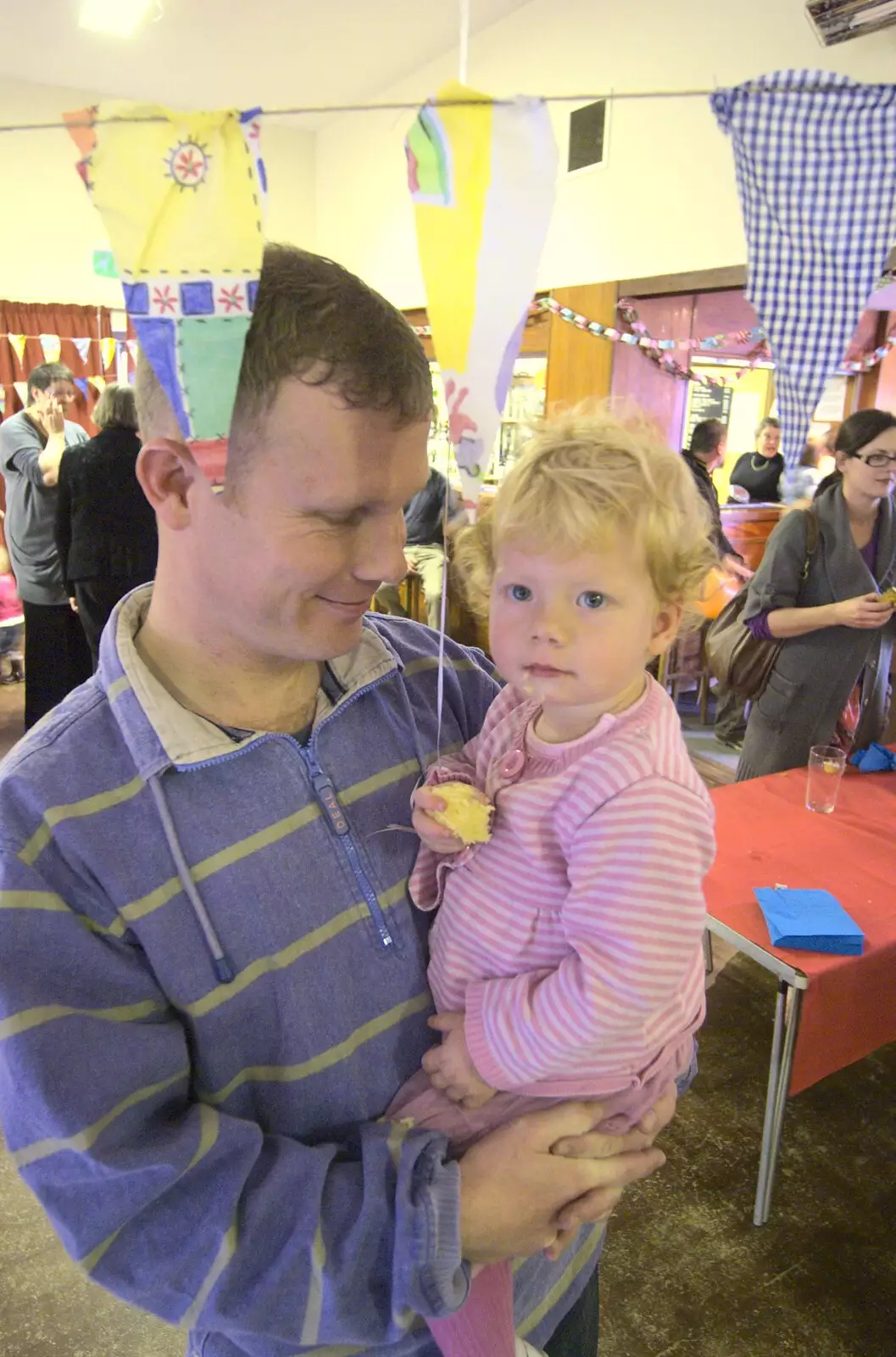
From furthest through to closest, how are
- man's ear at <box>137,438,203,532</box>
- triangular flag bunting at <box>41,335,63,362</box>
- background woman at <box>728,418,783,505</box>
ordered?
triangular flag bunting at <box>41,335,63,362</box>
background woman at <box>728,418,783,505</box>
man's ear at <box>137,438,203,532</box>

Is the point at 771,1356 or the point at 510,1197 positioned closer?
the point at 510,1197

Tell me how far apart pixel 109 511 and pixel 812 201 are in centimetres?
313

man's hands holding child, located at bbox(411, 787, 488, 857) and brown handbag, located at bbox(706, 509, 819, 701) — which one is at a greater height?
man's hands holding child, located at bbox(411, 787, 488, 857)

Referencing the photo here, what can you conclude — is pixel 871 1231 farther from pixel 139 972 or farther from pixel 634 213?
pixel 634 213

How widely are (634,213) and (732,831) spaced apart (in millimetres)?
3652

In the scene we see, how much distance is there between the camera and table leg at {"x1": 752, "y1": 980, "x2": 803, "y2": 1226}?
1891 mm

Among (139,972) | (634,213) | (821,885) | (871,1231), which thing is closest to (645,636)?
(139,972)

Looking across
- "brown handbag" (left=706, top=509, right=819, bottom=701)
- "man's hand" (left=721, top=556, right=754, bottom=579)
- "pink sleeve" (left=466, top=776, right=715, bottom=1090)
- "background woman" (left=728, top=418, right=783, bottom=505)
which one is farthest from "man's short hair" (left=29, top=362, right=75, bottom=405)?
"background woman" (left=728, top=418, right=783, bottom=505)

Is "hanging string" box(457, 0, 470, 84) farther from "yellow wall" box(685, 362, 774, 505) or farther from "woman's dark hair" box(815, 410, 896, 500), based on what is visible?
"yellow wall" box(685, 362, 774, 505)

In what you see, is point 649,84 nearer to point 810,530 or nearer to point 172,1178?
point 810,530

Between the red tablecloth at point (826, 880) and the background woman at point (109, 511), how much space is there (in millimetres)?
2426

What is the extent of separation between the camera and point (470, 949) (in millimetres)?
956

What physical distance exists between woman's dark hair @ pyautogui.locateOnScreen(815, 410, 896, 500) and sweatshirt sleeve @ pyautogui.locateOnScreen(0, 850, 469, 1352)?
2622 mm

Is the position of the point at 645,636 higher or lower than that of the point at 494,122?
lower
